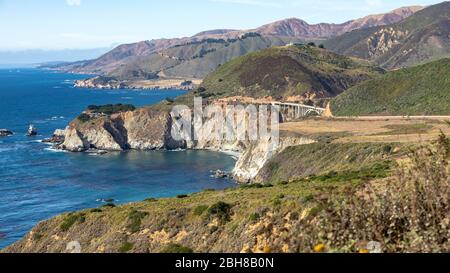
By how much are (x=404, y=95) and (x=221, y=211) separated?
109122 mm

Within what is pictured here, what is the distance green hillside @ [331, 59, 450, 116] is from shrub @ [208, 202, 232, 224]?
89.9 metres

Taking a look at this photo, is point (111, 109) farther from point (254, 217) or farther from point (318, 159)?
point (254, 217)

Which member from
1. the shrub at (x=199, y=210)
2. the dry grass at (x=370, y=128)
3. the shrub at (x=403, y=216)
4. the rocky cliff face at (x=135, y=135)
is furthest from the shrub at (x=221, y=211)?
the rocky cliff face at (x=135, y=135)

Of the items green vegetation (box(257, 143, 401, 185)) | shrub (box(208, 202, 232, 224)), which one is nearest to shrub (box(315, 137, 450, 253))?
shrub (box(208, 202, 232, 224))

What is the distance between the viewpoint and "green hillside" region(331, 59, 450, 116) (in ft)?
424

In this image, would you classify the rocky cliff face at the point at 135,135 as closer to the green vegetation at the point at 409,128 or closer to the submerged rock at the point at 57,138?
the submerged rock at the point at 57,138

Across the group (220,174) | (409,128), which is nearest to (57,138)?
(220,174)

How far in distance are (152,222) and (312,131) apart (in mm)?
74622

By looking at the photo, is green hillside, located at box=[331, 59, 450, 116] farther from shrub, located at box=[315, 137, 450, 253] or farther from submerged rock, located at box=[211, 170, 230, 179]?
shrub, located at box=[315, 137, 450, 253]

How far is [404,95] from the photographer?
141m

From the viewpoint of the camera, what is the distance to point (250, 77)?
200 metres

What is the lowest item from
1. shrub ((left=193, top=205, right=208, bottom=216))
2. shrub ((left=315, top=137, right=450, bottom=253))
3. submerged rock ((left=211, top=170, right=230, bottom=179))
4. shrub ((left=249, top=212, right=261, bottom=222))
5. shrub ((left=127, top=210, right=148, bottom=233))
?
submerged rock ((left=211, top=170, right=230, bottom=179))
